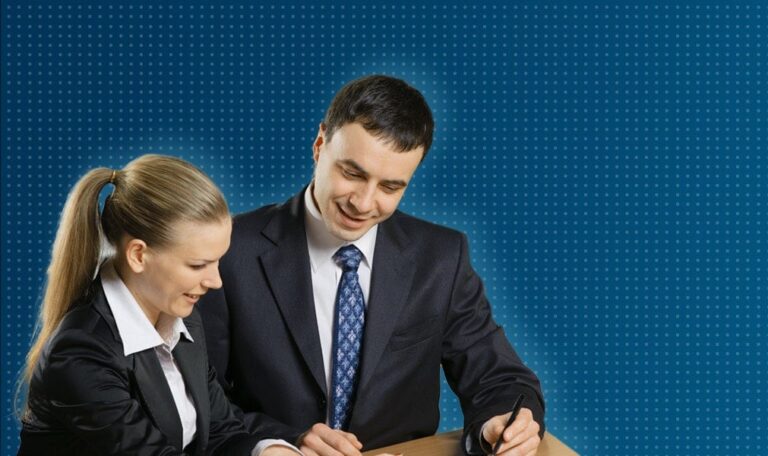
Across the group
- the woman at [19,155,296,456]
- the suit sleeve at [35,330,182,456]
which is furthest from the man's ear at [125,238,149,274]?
the suit sleeve at [35,330,182,456]

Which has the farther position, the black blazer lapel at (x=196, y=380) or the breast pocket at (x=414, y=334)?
the breast pocket at (x=414, y=334)

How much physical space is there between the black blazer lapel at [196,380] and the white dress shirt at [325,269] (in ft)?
1.30

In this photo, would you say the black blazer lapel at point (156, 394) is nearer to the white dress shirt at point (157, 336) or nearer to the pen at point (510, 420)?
the white dress shirt at point (157, 336)

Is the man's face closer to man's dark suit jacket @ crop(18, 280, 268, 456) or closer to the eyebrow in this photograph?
the eyebrow

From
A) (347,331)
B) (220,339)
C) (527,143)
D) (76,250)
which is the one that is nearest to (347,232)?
(347,331)

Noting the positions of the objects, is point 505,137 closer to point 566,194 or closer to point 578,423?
point 566,194

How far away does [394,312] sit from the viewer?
2.53 metres

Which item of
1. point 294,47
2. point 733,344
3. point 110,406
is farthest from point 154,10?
point 733,344

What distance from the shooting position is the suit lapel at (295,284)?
8.13 feet

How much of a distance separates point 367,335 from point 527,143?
151 cm

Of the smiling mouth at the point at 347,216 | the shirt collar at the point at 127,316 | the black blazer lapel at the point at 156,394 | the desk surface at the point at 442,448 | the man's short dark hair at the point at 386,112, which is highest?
the man's short dark hair at the point at 386,112

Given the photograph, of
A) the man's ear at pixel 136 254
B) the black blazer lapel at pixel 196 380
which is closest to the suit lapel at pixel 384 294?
the black blazer lapel at pixel 196 380

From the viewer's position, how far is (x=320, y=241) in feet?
8.31

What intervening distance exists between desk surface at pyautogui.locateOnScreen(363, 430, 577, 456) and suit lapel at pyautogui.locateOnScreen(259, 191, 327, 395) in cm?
26
